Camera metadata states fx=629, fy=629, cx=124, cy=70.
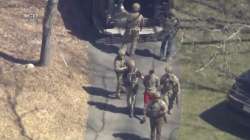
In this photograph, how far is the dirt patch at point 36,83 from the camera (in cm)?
1378

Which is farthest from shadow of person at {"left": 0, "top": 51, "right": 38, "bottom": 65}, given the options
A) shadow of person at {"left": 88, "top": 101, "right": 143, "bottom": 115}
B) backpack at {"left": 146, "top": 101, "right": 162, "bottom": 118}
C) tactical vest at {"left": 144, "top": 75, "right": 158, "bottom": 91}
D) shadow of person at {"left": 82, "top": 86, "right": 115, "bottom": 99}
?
backpack at {"left": 146, "top": 101, "right": 162, "bottom": 118}

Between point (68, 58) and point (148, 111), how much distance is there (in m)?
4.11

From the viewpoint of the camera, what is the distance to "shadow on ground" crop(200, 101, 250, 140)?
48.0ft

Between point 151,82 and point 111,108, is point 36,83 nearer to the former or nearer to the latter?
point 111,108

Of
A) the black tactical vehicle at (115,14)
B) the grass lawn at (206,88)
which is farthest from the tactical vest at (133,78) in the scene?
the black tactical vehicle at (115,14)

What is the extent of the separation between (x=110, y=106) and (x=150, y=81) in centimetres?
145

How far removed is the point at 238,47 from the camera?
727 inches

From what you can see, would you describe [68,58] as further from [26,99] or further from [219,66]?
[219,66]

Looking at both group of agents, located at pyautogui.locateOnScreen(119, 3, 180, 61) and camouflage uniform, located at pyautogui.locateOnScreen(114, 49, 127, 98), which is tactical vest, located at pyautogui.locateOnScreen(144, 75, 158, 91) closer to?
camouflage uniform, located at pyautogui.locateOnScreen(114, 49, 127, 98)

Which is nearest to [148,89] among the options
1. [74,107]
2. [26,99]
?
[74,107]

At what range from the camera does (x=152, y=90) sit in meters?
13.7

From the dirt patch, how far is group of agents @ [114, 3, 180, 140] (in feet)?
3.72

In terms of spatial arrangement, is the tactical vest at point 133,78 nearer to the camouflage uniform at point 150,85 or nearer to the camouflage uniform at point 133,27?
the camouflage uniform at point 150,85

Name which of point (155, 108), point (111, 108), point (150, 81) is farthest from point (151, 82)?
point (111, 108)
